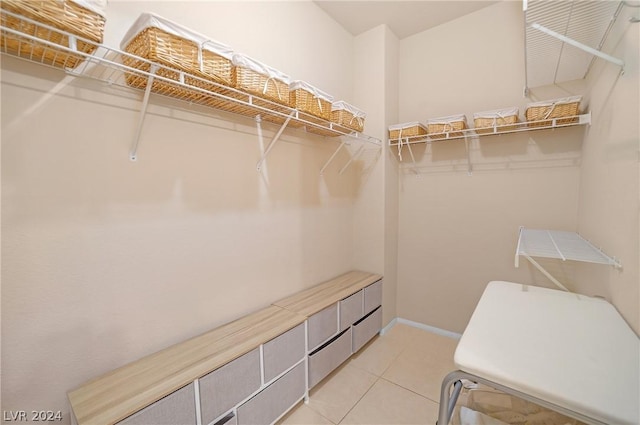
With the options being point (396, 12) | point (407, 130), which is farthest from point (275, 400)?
point (396, 12)

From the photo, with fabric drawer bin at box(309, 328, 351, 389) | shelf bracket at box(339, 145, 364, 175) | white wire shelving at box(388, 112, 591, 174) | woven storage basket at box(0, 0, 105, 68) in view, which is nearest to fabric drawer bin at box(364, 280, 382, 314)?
fabric drawer bin at box(309, 328, 351, 389)

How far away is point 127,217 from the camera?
Result: 1260 millimetres

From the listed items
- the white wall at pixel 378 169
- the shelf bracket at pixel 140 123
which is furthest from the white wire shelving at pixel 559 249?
the shelf bracket at pixel 140 123

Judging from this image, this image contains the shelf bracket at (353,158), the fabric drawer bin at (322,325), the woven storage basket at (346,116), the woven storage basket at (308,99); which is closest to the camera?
the woven storage basket at (308,99)

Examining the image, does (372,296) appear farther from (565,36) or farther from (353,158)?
(565,36)

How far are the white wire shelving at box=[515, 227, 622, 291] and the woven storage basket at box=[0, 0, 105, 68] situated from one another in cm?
195

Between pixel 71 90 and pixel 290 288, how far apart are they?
1.71 metres

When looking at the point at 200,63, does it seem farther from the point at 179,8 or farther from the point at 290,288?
the point at 290,288

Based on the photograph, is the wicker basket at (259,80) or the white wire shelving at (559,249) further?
the wicker basket at (259,80)

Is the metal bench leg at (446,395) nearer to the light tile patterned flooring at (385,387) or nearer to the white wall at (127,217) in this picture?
the light tile patterned flooring at (385,387)

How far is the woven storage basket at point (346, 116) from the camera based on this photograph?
78.8 inches

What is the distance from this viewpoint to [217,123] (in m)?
1.60

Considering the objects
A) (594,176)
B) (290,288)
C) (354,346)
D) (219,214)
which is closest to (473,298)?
(354,346)

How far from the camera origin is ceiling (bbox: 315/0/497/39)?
2342 millimetres
